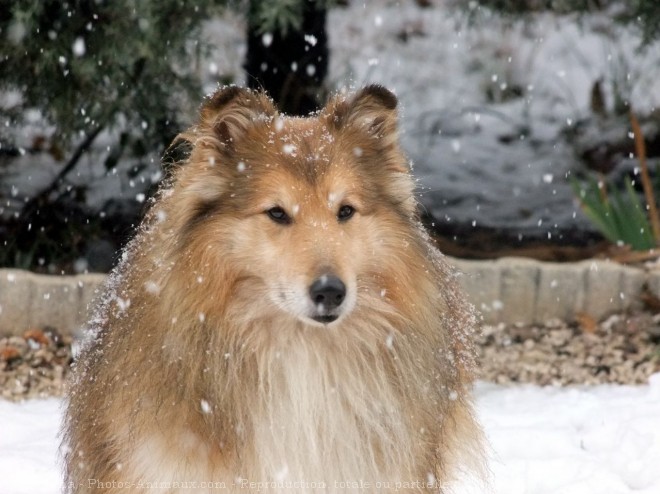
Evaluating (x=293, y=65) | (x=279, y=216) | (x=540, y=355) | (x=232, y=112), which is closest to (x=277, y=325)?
(x=279, y=216)

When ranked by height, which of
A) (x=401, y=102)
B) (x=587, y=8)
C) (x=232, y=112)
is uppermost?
(x=587, y=8)

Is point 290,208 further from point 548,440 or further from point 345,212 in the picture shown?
point 548,440

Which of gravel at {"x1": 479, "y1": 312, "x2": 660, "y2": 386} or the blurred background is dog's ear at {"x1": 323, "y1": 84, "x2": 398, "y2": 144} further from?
gravel at {"x1": 479, "y1": 312, "x2": 660, "y2": 386}

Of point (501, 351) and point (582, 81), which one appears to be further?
point (582, 81)

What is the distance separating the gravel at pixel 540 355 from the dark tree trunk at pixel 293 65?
2.25 meters

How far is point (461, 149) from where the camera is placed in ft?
27.8

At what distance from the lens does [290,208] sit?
3129 millimetres

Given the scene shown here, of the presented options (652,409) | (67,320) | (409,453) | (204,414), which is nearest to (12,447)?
(67,320)

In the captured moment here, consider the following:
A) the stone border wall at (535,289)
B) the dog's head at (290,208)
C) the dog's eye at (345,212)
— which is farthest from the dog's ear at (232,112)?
the stone border wall at (535,289)

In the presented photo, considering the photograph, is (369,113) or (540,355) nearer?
(369,113)

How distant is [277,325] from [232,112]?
26.7 inches

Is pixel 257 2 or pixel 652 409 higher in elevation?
pixel 257 2

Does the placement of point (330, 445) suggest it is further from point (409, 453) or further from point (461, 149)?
point (461, 149)

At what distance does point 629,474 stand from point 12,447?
271 centimetres
